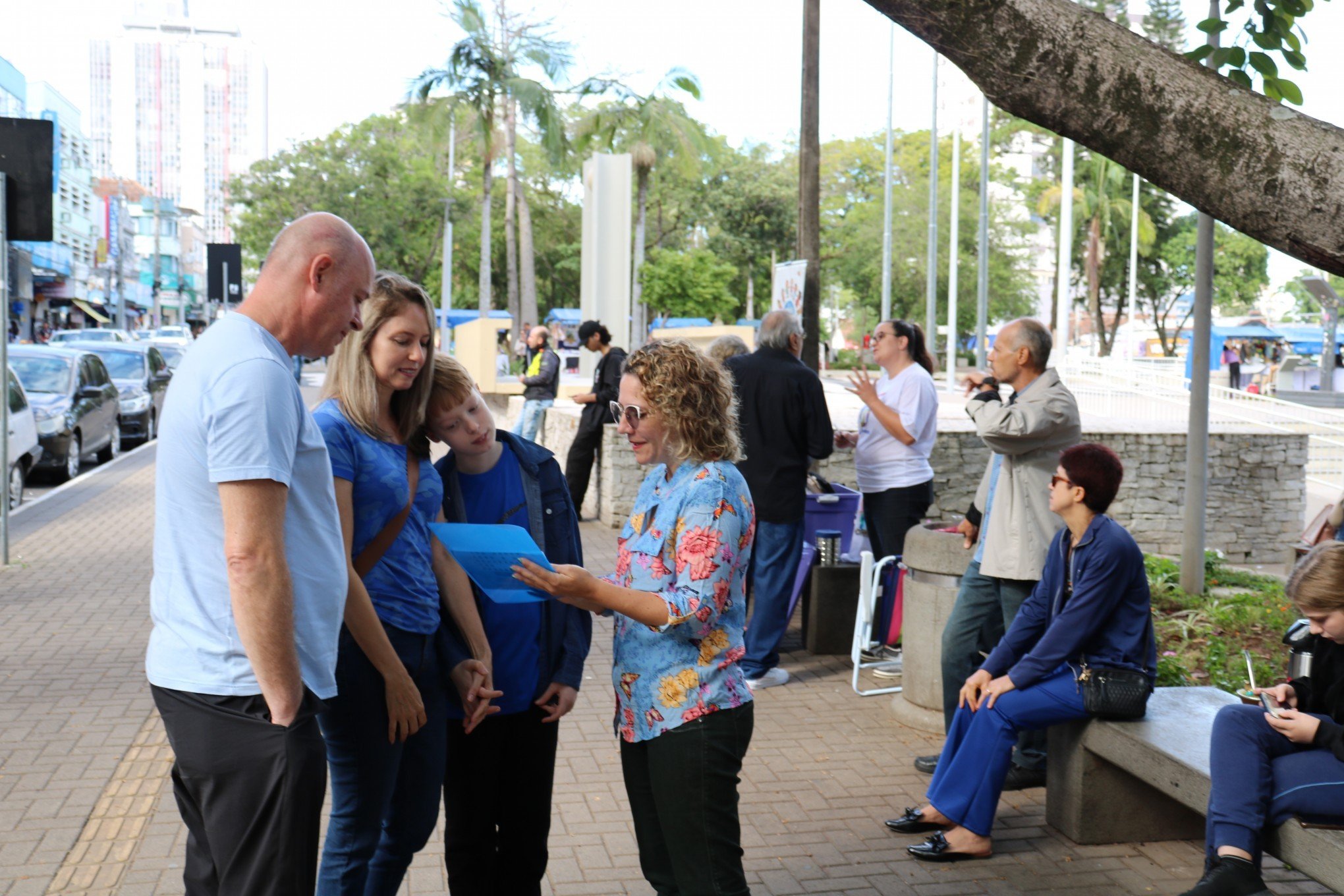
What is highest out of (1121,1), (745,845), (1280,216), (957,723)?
(1121,1)

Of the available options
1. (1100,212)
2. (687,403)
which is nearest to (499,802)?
(687,403)

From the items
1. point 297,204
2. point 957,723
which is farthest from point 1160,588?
point 297,204

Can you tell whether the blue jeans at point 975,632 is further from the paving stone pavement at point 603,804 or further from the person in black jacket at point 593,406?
the person in black jacket at point 593,406

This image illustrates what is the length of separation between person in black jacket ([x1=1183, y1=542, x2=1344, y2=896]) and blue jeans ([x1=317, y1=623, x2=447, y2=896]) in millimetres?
2313

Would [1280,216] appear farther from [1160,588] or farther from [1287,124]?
[1160,588]

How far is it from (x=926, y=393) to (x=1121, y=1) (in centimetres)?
468

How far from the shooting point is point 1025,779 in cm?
562

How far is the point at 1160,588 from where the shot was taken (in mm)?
8859

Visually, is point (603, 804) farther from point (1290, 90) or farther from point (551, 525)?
point (1290, 90)

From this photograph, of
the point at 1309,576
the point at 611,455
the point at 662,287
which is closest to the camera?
the point at 1309,576

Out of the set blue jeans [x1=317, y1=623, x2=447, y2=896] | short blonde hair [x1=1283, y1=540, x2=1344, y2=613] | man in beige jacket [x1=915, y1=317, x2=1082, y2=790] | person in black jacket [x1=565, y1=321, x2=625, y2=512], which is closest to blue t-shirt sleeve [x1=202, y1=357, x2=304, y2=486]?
blue jeans [x1=317, y1=623, x2=447, y2=896]

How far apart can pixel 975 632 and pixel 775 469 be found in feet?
5.73

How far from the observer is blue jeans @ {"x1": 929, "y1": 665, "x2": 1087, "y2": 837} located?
4.79 m

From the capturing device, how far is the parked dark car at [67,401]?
16.4m
